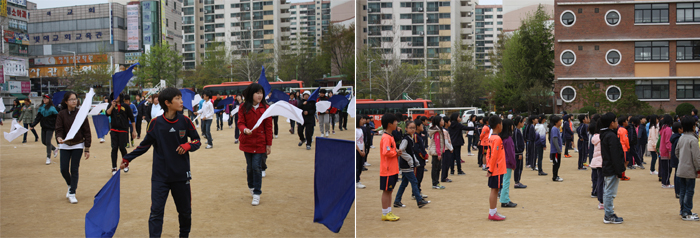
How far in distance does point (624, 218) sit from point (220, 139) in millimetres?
10720

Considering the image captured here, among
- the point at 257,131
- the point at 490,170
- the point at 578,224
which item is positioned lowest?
the point at 578,224

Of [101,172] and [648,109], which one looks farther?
[648,109]

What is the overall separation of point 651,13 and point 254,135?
92.7 ft

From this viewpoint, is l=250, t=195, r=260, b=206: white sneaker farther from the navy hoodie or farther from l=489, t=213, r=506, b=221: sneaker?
l=489, t=213, r=506, b=221: sneaker

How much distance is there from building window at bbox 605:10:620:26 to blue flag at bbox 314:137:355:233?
29.8 metres

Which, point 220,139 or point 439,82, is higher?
point 439,82

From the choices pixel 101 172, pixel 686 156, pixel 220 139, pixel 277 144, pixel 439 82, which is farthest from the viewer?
pixel 439 82

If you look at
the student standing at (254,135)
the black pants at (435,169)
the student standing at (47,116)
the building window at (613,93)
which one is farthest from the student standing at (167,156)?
the building window at (613,93)

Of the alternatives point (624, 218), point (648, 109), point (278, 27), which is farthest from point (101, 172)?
point (648, 109)

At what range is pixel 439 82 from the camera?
4069 cm

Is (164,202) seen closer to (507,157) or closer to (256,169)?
(256,169)

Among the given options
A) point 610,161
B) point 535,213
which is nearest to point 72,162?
point 535,213

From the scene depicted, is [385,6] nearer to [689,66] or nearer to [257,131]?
[257,131]

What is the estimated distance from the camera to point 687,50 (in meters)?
27.0
